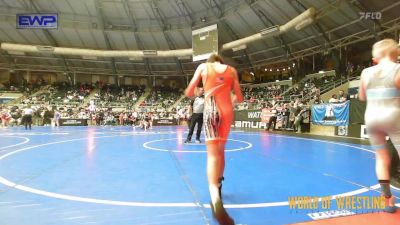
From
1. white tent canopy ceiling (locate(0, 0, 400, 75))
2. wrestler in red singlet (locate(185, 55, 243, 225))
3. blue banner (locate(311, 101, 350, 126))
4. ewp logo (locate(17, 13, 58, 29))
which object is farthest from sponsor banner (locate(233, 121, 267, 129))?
wrestler in red singlet (locate(185, 55, 243, 225))

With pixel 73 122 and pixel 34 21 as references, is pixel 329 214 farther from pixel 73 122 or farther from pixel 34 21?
pixel 73 122

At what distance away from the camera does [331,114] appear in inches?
544

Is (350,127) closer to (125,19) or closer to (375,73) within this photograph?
(375,73)

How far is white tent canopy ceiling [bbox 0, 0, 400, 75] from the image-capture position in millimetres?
24266

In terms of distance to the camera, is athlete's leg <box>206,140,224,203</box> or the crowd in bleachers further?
the crowd in bleachers

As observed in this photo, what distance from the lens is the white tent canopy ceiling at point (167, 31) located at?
24266 mm

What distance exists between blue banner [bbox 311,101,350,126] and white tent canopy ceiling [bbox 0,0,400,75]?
9.44 metres

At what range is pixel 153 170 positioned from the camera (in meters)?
5.36

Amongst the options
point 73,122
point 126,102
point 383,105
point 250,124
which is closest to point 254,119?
point 250,124

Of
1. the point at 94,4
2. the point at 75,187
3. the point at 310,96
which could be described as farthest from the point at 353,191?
the point at 94,4

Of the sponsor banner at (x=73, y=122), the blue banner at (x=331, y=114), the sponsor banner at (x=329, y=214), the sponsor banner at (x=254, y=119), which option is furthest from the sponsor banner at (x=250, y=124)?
the sponsor banner at (x=329, y=214)

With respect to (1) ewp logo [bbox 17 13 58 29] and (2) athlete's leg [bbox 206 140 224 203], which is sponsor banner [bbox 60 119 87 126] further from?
(2) athlete's leg [bbox 206 140 224 203]

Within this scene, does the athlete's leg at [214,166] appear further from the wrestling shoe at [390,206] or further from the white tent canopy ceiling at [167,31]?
the white tent canopy ceiling at [167,31]

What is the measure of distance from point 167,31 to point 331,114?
2274cm
